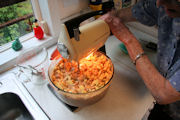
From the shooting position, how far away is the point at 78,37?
0.59 metres

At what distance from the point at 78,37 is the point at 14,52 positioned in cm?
65

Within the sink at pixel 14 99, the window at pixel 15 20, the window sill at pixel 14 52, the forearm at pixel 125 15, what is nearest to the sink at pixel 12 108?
the sink at pixel 14 99

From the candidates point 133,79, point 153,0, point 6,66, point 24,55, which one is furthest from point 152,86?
point 6,66

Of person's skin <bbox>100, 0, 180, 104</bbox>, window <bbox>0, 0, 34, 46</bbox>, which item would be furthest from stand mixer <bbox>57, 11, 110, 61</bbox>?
window <bbox>0, 0, 34, 46</bbox>

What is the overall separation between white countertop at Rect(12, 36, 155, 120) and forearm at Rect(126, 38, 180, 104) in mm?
104

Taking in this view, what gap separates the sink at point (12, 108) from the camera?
2.76ft

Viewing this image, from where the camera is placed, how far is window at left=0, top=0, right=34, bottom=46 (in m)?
1.02

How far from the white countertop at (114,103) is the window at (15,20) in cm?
45

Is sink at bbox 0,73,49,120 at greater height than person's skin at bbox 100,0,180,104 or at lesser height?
lesser

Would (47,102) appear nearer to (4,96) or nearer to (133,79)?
(4,96)

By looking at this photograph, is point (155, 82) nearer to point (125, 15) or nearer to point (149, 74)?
point (149, 74)

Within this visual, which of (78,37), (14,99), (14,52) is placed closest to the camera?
(78,37)

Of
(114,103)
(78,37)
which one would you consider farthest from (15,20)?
(114,103)

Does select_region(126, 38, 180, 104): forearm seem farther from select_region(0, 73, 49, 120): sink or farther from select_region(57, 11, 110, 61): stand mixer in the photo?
select_region(0, 73, 49, 120): sink
